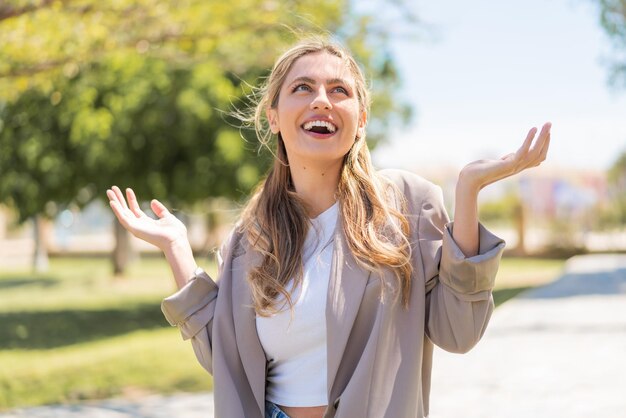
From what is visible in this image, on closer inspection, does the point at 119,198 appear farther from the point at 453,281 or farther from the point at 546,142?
the point at 546,142

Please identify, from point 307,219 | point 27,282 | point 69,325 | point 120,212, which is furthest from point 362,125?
point 27,282

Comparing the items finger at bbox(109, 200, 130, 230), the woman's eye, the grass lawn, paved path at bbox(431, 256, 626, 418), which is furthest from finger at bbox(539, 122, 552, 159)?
the grass lawn

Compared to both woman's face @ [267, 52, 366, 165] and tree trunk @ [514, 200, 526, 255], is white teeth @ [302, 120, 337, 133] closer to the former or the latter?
woman's face @ [267, 52, 366, 165]

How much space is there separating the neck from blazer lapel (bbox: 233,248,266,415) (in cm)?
28

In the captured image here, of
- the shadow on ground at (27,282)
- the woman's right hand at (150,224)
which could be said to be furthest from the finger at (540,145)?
the shadow on ground at (27,282)

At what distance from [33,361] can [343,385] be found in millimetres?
10455

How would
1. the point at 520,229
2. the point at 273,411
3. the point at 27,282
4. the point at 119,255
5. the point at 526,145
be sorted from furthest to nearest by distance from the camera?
1. the point at 520,229
2. the point at 27,282
3. the point at 119,255
4. the point at 273,411
5. the point at 526,145

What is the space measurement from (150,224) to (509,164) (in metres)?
1.02

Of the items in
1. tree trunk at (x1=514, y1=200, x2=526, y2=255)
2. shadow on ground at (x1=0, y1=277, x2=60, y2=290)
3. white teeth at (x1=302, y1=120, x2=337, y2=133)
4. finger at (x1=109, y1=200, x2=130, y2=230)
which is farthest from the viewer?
tree trunk at (x1=514, y1=200, x2=526, y2=255)

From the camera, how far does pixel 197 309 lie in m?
2.36

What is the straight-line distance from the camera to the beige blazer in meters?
2.08

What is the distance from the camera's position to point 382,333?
82.9 inches

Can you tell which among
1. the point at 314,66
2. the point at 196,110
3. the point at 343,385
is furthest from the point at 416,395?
the point at 196,110

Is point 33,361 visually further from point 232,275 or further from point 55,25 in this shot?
point 232,275
